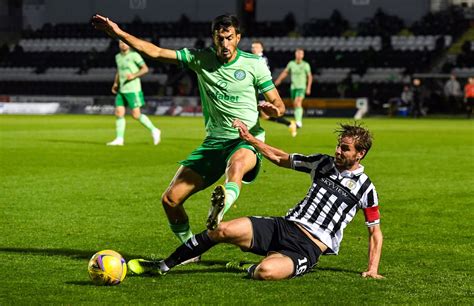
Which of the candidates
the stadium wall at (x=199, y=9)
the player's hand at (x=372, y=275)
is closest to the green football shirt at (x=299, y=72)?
the player's hand at (x=372, y=275)

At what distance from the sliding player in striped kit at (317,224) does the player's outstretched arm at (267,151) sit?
0.22ft

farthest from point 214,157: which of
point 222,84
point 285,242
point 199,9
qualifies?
point 199,9

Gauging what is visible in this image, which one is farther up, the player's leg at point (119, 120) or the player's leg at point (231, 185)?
the player's leg at point (231, 185)

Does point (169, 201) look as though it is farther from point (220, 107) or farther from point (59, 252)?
point (59, 252)

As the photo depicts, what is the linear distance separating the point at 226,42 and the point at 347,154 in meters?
1.50

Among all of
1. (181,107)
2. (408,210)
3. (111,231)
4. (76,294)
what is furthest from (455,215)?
(181,107)

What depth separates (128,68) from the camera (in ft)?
73.6

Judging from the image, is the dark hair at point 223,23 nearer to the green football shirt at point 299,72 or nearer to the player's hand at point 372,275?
the player's hand at point 372,275

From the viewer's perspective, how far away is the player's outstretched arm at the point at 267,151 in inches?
286

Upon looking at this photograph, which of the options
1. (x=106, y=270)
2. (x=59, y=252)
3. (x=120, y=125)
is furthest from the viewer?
(x=120, y=125)

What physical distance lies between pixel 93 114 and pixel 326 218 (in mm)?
40425

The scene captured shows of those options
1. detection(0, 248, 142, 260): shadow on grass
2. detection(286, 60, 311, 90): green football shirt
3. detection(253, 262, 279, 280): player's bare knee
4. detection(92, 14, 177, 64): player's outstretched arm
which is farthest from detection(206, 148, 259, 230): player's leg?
detection(286, 60, 311, 90): green football shirt

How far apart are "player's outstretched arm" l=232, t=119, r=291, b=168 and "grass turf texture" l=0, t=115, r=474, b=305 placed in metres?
0.91

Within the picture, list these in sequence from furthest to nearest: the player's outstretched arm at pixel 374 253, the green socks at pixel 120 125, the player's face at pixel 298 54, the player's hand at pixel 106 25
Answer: the player's face at pixel 298 54 < the green socks at pixel 120 125 < the player's hand at pixel 106 25 < the player's outstretched arm at pixel 374 253
